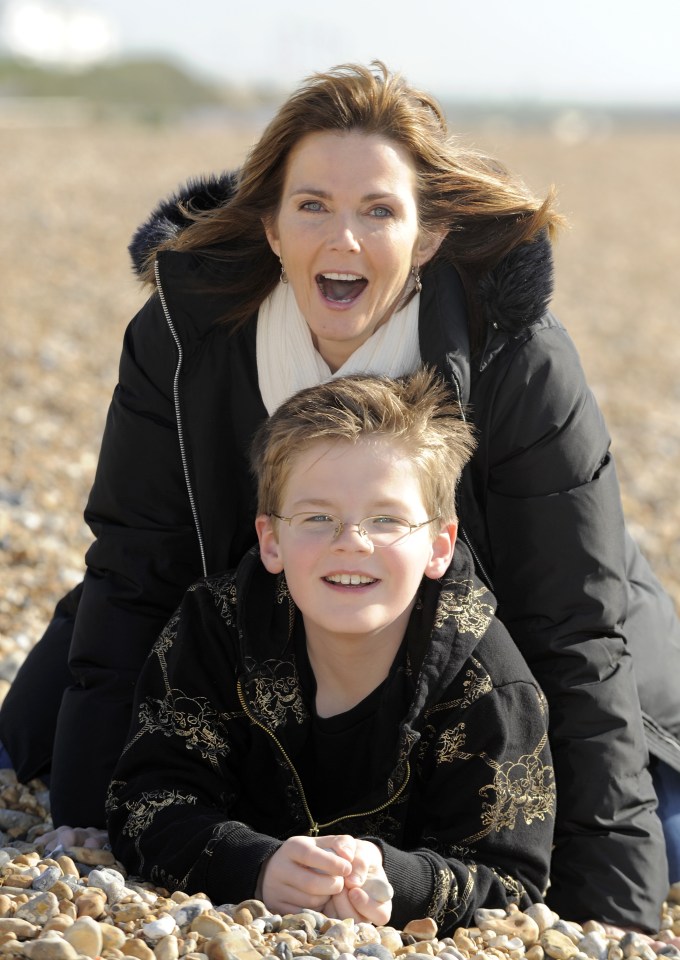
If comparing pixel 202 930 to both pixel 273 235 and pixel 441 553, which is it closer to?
pixel 441 553

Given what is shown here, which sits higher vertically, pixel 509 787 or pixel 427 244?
pixel 427 244

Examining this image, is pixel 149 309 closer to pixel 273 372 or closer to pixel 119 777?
pixel 273 372

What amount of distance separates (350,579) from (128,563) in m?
0.89

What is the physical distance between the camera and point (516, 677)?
305 cm

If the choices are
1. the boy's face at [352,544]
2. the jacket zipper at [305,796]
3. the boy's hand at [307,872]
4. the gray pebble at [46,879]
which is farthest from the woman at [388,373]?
the boy's hand at [307,872]

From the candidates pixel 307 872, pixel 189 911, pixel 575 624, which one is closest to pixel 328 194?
pixel 575 624

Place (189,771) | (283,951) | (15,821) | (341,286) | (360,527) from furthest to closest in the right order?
(15,821) < (341,286) < (189,771) < (360,527) < (283,951)

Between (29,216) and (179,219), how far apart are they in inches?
563

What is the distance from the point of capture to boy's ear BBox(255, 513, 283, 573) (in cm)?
310

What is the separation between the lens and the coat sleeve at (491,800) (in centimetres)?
295

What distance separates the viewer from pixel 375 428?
9.96 ft

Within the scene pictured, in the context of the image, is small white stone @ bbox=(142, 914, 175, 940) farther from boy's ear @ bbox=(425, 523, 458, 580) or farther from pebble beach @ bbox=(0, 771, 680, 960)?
boy's ear @ bbox=(425, 523, 458, 580)

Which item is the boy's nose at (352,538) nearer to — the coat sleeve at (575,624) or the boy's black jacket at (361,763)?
the boy's black jacket at (361,763)

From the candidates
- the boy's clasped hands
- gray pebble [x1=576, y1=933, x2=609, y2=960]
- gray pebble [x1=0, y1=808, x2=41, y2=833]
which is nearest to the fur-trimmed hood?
the boy's clasped hands
